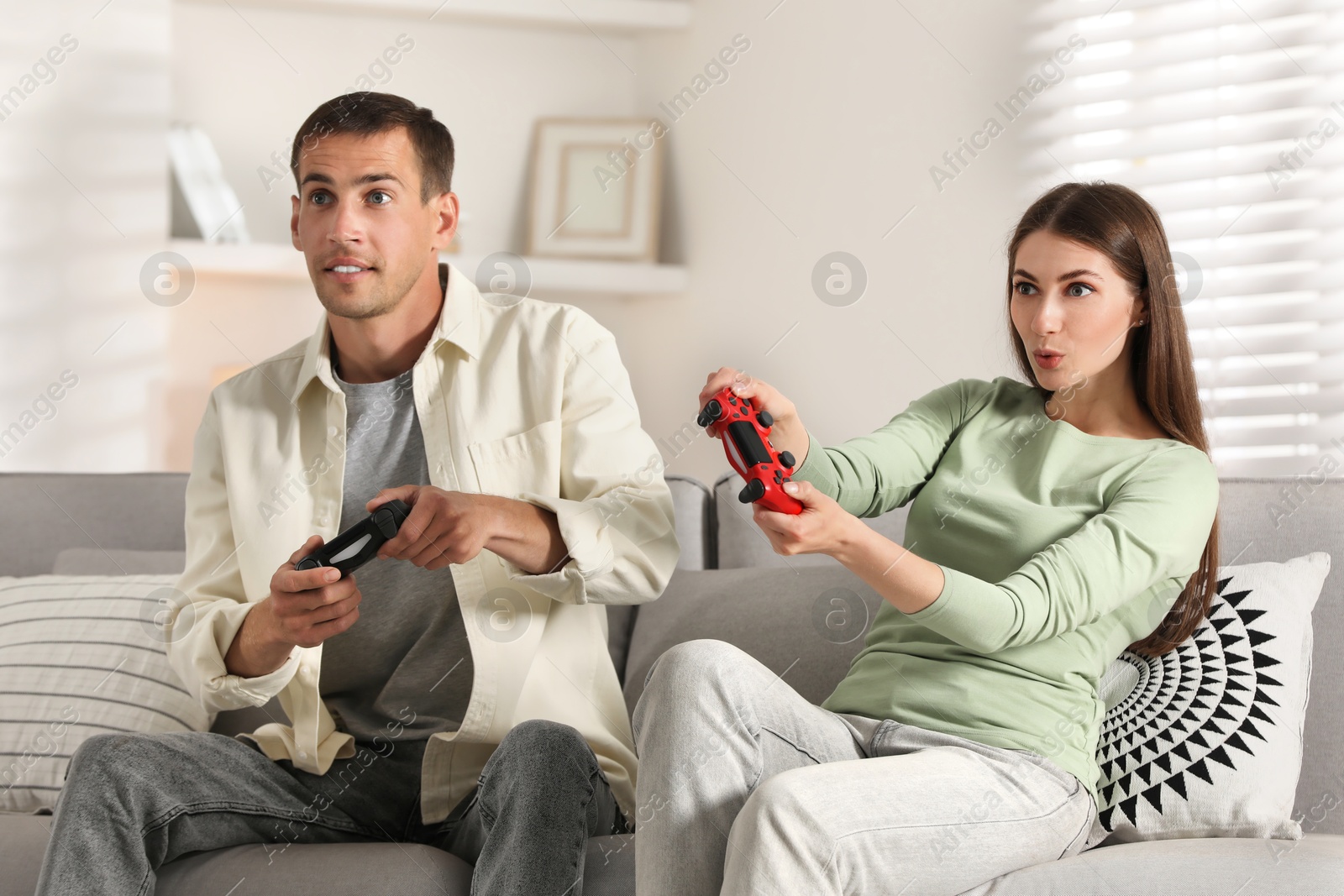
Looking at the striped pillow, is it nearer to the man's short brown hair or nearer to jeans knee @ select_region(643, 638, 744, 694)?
the man's short brown hair

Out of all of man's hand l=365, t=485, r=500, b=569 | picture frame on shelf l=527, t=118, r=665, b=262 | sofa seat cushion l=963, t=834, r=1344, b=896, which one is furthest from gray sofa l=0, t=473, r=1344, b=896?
picture frame on shelf l=527, t=118, r=665, b=262

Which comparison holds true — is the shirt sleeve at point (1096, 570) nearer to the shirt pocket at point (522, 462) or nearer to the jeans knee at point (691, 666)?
the jeans knee at point (691, 666)

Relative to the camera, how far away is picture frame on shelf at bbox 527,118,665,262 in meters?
3.28

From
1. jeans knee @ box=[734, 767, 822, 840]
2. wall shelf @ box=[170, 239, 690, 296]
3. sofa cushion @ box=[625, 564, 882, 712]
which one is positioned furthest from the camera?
wall shelf @ box=[170, 239, 690, 296]

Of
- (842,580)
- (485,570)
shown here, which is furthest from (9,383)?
(842,580)

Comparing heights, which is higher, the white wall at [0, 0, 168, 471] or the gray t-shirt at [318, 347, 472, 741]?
the white wall at [0, 0, 168, 471]

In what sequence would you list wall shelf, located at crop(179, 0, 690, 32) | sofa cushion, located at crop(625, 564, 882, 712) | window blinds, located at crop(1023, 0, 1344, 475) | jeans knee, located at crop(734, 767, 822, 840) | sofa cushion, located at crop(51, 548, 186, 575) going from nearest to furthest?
jeans knee, located at crop(734, 767, 822, 840)
sofa cushion, located at crop(625, 564, 882, 712)
sofa cushion, located at crop(51, 548, 186, 575)
window blinds, located at crop(1023, 0, 1344, 475)
wall shelf, located at crop(179, 0, 690, 32)

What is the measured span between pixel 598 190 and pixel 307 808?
2.28 metres

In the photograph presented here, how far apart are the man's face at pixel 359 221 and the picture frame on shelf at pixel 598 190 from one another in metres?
1.81

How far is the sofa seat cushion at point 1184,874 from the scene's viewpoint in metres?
1.08

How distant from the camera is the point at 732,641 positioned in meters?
1.57

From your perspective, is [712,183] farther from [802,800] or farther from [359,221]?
[802,800]

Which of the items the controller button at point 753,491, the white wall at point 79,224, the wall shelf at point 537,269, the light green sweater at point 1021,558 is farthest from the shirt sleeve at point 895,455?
the white wall at point 79,224

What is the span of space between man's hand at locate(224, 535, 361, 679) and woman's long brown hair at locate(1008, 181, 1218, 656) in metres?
0.86
